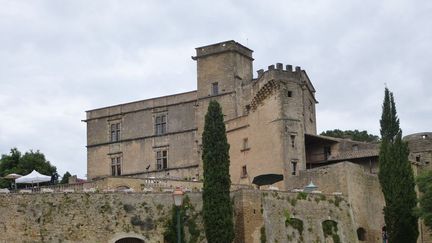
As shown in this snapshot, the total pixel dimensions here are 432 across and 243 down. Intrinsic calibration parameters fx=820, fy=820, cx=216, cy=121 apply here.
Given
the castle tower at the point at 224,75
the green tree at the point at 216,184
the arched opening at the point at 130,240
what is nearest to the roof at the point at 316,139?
the castle tower at the point at 224,75

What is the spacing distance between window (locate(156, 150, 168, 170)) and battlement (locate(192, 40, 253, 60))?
908cm

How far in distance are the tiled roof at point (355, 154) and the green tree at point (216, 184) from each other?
20388 millimetres

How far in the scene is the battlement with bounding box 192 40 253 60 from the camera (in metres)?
69.8

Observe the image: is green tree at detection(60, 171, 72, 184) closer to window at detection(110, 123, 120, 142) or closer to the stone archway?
window at detection(110, 123, 120, 142)

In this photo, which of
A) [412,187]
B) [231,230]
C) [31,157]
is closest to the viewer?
[231,230]

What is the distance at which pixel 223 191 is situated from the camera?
4638 centimetres

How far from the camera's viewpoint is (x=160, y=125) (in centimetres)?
7450

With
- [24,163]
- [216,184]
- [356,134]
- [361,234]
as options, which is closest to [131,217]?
[216,184]

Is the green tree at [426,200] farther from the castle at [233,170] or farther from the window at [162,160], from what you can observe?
the window at [162,160]

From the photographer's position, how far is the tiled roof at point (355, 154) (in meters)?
65.1

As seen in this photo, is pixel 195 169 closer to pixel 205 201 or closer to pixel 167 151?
pixel 167 151

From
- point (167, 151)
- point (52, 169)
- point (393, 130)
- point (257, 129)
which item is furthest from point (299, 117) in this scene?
point (52, 169)

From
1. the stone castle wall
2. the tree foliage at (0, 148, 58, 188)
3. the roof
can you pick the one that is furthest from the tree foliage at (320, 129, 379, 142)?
the stone castle wall

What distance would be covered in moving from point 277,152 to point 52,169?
105 ft
